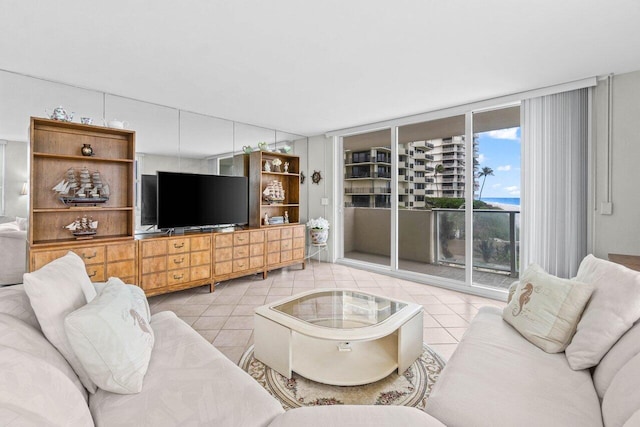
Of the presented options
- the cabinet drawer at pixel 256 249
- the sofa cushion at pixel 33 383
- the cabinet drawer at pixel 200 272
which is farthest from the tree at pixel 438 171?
the sofa cushion at pixel 33 383

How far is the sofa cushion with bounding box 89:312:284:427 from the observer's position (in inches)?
39.4

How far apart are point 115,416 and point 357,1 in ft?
7.74

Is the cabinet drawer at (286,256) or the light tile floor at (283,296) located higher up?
the cabinet drawer at (286,256)

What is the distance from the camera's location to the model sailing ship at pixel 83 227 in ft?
9.98

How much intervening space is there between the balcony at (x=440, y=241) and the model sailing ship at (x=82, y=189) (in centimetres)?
376

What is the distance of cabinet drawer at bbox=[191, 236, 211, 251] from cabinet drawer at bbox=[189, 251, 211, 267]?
0.17 ft

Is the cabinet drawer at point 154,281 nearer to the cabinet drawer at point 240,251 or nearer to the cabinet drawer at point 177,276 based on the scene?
the cabinet drawer at point 177,276

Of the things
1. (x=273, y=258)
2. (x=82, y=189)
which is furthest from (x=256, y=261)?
(x=82, y=189)

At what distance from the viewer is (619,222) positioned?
9.27 feet

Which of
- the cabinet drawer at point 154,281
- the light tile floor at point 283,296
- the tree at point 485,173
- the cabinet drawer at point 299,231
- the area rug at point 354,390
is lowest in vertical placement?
the area rug at point 354,390

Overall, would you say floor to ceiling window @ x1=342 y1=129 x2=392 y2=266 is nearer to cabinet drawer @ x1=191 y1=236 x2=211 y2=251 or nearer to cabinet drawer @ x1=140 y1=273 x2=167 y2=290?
cabinet drawer @ x1=191 y1=236 x2=211 y2=251

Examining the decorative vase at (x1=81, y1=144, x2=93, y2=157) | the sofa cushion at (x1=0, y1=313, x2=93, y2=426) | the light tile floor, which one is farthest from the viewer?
the decorative vase at (x1=81, y1=144, x2=93, y2=157)

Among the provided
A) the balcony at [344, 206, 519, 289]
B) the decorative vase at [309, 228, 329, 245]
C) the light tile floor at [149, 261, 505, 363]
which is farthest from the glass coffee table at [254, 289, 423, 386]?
the decorative vase at [309, 228, 329, 245]

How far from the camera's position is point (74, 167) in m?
3.14
